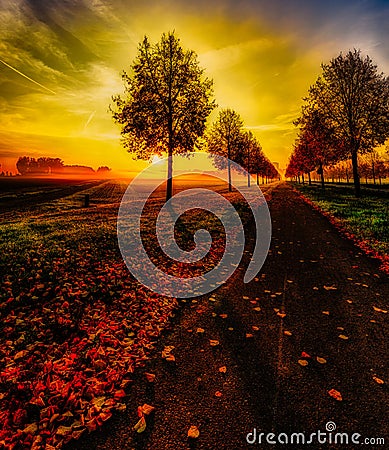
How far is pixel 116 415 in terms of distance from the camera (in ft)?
10.8

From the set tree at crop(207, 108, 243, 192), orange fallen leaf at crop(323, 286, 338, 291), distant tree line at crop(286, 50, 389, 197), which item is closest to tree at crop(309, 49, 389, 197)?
distant tree line at crop(286, 50, 389, 197)

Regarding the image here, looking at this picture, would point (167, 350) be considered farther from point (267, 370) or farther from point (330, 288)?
point (330, 288)

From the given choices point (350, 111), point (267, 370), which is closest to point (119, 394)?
point (267, 370)

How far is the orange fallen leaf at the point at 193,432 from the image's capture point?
9.80ft

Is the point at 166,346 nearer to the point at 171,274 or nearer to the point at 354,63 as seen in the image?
the point at 171,274

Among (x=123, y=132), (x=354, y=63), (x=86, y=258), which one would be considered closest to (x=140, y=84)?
(x=123, y=132)

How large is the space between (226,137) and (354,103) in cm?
1595

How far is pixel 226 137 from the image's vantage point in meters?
37.5

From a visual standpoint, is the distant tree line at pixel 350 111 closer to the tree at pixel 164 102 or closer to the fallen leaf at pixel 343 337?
the tree at pixel 164 102

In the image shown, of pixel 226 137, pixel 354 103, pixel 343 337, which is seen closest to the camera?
pixel 343 337

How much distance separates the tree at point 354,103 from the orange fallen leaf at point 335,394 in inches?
1129

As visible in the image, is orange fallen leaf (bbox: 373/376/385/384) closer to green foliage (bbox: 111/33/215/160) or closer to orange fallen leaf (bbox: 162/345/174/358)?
orange fallen leaf (bbox: 162/345/174/358)

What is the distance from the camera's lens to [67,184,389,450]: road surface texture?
3.06 meters

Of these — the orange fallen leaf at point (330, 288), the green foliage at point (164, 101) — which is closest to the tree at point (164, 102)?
the green foliage at point (164, 101)
